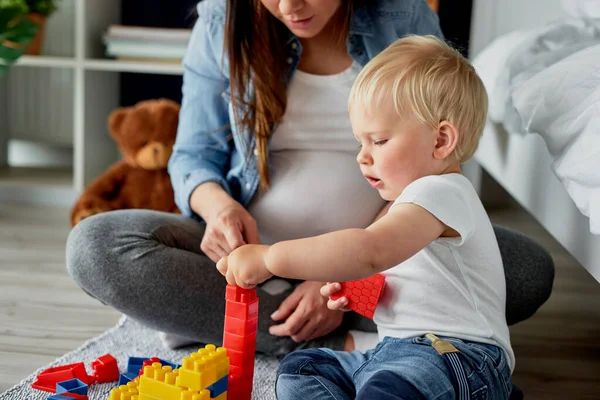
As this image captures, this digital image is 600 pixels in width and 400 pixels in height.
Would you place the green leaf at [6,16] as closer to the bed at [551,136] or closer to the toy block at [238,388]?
the bed at [551,136]

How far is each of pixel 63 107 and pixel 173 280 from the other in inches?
64.9

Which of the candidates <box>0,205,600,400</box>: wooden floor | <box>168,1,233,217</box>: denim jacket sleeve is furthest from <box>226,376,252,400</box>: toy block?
→ <box>168,1,233,217</box>: denim jacket sleeve

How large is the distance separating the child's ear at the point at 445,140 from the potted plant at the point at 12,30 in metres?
1.47

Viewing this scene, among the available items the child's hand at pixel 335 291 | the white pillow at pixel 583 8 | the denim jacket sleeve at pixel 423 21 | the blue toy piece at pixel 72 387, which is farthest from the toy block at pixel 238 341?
the white pillow at pixel 583 8

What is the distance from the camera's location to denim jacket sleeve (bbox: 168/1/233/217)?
1.34 m

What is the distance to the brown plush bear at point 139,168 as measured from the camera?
2.06 meters

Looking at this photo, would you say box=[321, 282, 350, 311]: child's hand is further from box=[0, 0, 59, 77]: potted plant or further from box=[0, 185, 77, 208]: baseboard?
box=[0, 185, 77, 208]: baseboard

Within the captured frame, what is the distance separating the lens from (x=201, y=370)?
828 mm

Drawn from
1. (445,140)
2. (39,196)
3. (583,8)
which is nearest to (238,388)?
(445,140)

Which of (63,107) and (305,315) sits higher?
A: (305,315)

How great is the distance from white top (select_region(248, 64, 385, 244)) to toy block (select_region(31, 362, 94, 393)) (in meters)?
0.37

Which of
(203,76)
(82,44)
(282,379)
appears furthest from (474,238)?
(82,44)

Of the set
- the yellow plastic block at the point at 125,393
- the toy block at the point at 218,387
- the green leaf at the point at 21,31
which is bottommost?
the yellow plastic block at the point at 125,393

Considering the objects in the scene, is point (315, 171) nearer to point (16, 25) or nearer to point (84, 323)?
point (84, 323)
